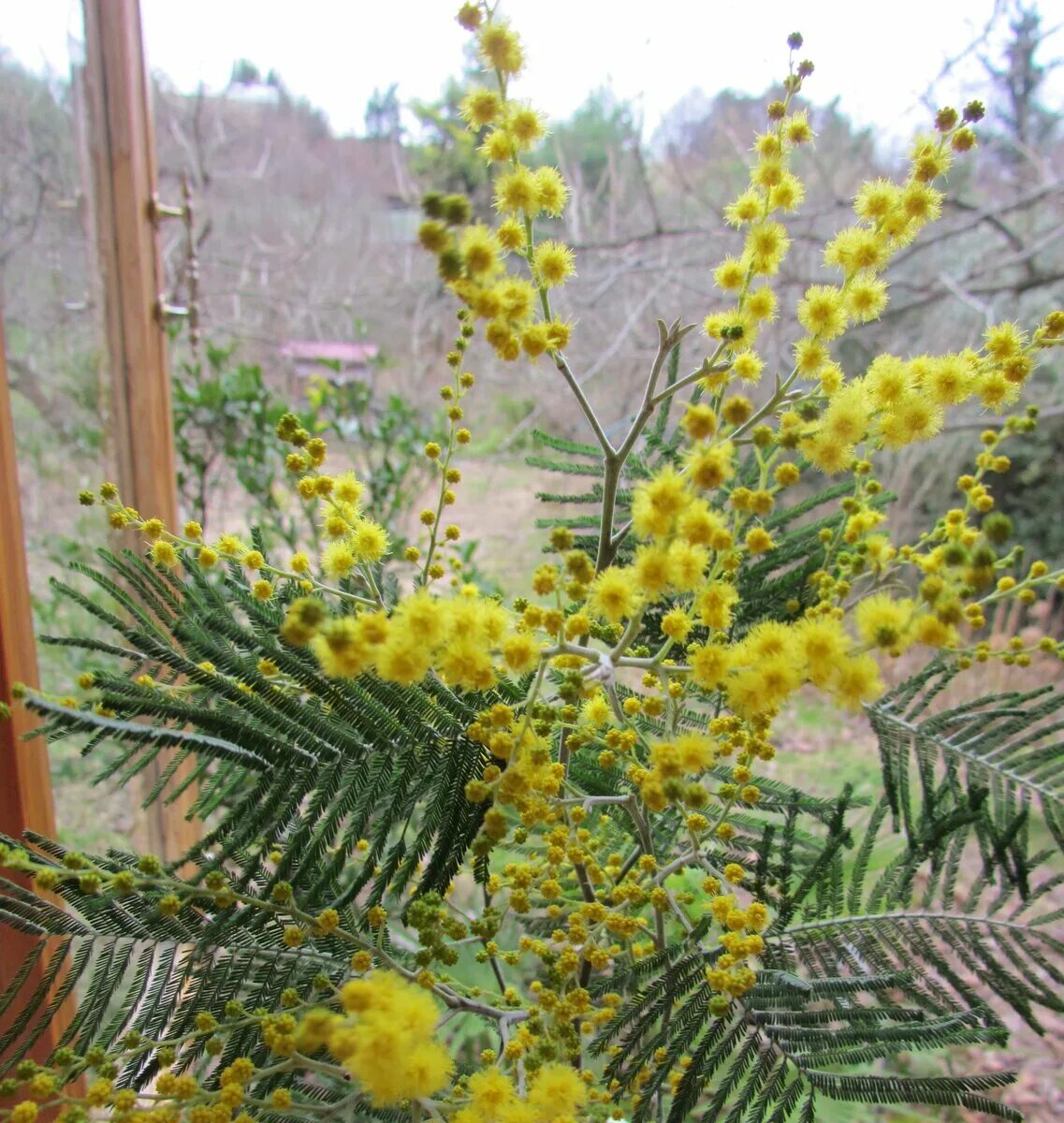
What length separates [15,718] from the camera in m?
0.69

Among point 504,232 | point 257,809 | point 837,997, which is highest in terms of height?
point 504,232

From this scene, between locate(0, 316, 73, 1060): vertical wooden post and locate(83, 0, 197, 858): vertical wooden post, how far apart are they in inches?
12.8

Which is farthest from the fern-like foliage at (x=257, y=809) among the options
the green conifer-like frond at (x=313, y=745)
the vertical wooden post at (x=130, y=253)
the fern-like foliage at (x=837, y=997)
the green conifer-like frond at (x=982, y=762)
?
the vertical wooden post at (x=130, y=253)

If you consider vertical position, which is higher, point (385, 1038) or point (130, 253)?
point (130, 253)

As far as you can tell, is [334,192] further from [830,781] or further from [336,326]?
[830,781]

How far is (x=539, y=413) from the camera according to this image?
5.28 feet

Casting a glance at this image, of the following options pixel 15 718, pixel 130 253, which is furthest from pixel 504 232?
pixel 130 253

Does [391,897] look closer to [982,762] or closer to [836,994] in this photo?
[836,994]

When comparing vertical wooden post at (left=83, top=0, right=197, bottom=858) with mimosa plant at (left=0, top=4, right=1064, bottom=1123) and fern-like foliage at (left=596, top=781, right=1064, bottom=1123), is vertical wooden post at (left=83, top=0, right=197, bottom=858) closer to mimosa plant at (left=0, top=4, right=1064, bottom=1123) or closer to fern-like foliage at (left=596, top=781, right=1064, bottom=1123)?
mimosa plant at (left=0, top=4, right=1064, bottom=1123)

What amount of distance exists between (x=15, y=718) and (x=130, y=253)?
2.03ft

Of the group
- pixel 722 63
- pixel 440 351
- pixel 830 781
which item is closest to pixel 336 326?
pixel 440 351

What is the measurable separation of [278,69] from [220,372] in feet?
1.76

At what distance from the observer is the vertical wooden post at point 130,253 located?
3.07 ft

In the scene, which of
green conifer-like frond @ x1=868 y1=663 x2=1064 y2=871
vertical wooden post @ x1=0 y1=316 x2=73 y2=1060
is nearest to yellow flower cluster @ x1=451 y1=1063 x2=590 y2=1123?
green conifer-like frond @ x1=868 y1=663 x2=1064 y2=871
